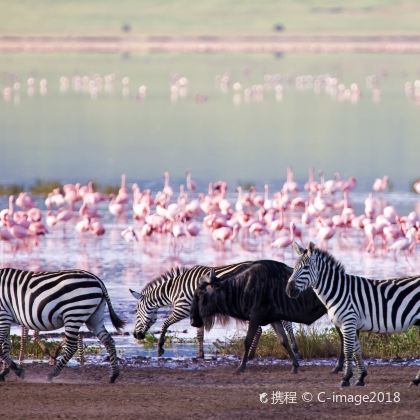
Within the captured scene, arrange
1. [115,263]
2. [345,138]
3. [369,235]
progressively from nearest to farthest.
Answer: [115,263] < [369,235] < [345,138]

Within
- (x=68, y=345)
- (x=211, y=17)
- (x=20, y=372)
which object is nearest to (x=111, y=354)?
(x=68, y=345)

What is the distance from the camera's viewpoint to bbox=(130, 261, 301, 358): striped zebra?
11992 mm

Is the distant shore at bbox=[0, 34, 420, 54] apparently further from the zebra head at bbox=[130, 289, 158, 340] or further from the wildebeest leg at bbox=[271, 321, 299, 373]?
the wildebeest leg at bbox=[271, 321, 299, 373]

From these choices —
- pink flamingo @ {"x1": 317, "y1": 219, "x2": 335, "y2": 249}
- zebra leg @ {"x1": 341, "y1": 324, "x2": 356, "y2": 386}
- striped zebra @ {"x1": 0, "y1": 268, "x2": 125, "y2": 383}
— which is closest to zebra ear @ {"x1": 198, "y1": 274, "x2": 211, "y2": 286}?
striped zebra @ {"x1": 0, "y1": 268, "x2": 125, "y2": 383}

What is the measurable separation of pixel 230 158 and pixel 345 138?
8701mm

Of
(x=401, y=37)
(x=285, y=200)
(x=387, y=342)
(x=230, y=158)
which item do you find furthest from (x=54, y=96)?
(x=401, y=37)

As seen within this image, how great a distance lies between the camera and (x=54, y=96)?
233ft

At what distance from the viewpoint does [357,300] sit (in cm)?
1048

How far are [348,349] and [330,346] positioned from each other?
1913mm

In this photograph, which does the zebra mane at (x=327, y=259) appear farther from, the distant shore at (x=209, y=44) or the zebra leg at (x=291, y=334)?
the distant shore at (x=209, y=44)

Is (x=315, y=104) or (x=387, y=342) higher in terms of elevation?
(x=315, y=104)

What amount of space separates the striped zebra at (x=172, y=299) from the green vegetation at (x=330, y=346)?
0.94 feet

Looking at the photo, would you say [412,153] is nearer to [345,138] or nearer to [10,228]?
[345,138]

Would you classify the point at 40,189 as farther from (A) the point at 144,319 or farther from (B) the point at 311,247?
(B) the point at 311,247
